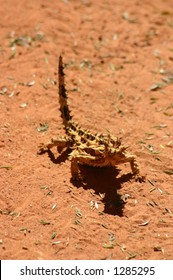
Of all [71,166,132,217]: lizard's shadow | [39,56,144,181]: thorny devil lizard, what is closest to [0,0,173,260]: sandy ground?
[71,166,132,217]: lizard's shadow

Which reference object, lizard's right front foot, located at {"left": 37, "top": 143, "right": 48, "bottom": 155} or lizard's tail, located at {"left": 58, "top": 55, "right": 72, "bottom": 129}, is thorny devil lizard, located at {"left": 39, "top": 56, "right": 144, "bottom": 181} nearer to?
lizard's right front foot, located at {"left": 37, "top": 143, "right": 48, "bottom": 155}

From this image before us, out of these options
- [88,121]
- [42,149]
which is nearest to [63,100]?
[88,121]

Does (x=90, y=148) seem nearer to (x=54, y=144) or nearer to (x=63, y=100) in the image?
(x=54, y=144)

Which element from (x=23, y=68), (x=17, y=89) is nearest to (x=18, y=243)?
(x=17, y=89)

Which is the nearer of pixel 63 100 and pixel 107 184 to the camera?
pixel 107 184

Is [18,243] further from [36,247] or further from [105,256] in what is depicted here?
[105,256]
